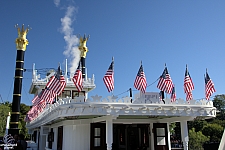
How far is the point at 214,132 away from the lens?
1832 inches

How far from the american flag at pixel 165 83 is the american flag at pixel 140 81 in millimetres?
1039

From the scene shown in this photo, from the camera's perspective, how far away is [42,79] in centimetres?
2452

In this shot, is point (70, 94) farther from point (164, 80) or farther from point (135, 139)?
point (164, 80)

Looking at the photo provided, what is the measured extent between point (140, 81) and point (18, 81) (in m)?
16.3

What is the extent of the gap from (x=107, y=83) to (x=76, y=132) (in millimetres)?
3524

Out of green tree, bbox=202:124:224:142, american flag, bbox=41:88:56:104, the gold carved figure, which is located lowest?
green tree, bbox=202:124:224:142

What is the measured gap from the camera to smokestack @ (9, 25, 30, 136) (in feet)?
83.3

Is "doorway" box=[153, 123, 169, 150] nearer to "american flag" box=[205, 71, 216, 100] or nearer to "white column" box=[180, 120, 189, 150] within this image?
"white column" box=[180, 120, 189, 150]

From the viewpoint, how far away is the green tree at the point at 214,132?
4591 centimetres

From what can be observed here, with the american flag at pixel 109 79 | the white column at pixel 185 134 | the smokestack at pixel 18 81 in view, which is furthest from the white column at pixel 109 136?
the smokestack at pixel 18 81

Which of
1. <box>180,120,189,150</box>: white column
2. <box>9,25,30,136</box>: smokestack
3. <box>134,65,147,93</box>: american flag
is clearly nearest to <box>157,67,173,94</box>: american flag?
<box>134,65,147,93</box>: american flag

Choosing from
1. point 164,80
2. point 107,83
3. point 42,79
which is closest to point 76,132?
point 107,83

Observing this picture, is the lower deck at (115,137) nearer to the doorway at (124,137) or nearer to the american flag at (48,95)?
the doorway at (124,137)

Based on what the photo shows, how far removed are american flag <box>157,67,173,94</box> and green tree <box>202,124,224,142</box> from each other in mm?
36288
